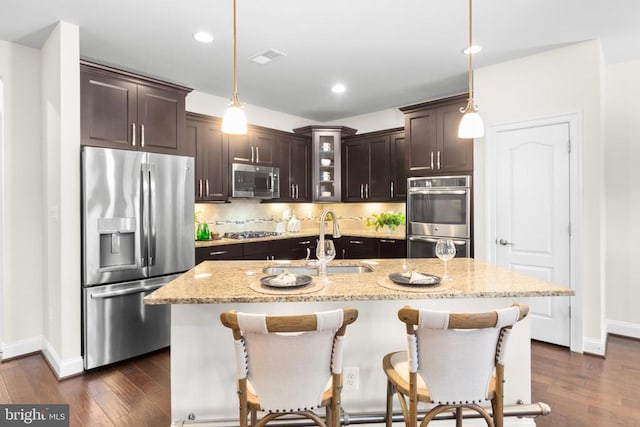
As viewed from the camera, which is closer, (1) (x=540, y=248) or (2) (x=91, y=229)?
(2) (x=91, y=229)

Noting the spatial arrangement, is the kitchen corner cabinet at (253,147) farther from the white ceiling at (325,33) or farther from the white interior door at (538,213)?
the white interior door at (538,213)

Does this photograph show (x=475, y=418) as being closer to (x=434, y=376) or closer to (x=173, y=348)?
(x=434, y=376)

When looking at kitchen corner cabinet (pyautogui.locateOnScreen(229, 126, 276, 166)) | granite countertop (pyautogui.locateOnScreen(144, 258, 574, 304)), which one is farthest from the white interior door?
kitchen corner cabinet (pyautogui.locateOnScreen(229, 126, 276, 166))

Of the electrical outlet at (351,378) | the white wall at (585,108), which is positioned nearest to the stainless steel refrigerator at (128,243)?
the electrical outlet at (351,378)

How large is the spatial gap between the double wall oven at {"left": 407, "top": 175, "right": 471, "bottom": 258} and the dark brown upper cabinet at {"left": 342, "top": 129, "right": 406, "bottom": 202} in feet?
1.90

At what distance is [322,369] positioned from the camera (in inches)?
59.3

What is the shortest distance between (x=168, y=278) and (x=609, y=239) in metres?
4.53

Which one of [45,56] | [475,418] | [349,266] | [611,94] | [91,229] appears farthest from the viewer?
[611,94]

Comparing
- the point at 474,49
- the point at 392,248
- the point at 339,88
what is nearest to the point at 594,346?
the point at 392,248

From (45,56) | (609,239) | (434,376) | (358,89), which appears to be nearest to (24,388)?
(45,56)

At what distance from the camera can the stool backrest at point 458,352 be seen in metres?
1.47

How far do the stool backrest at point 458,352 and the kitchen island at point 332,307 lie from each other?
11.5 inches

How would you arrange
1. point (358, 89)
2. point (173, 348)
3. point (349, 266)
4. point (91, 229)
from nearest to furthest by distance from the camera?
point (173, 348) < point (349, 266) < point (91, 229) < point (358, 89)

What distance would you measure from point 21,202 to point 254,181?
2472 mm
